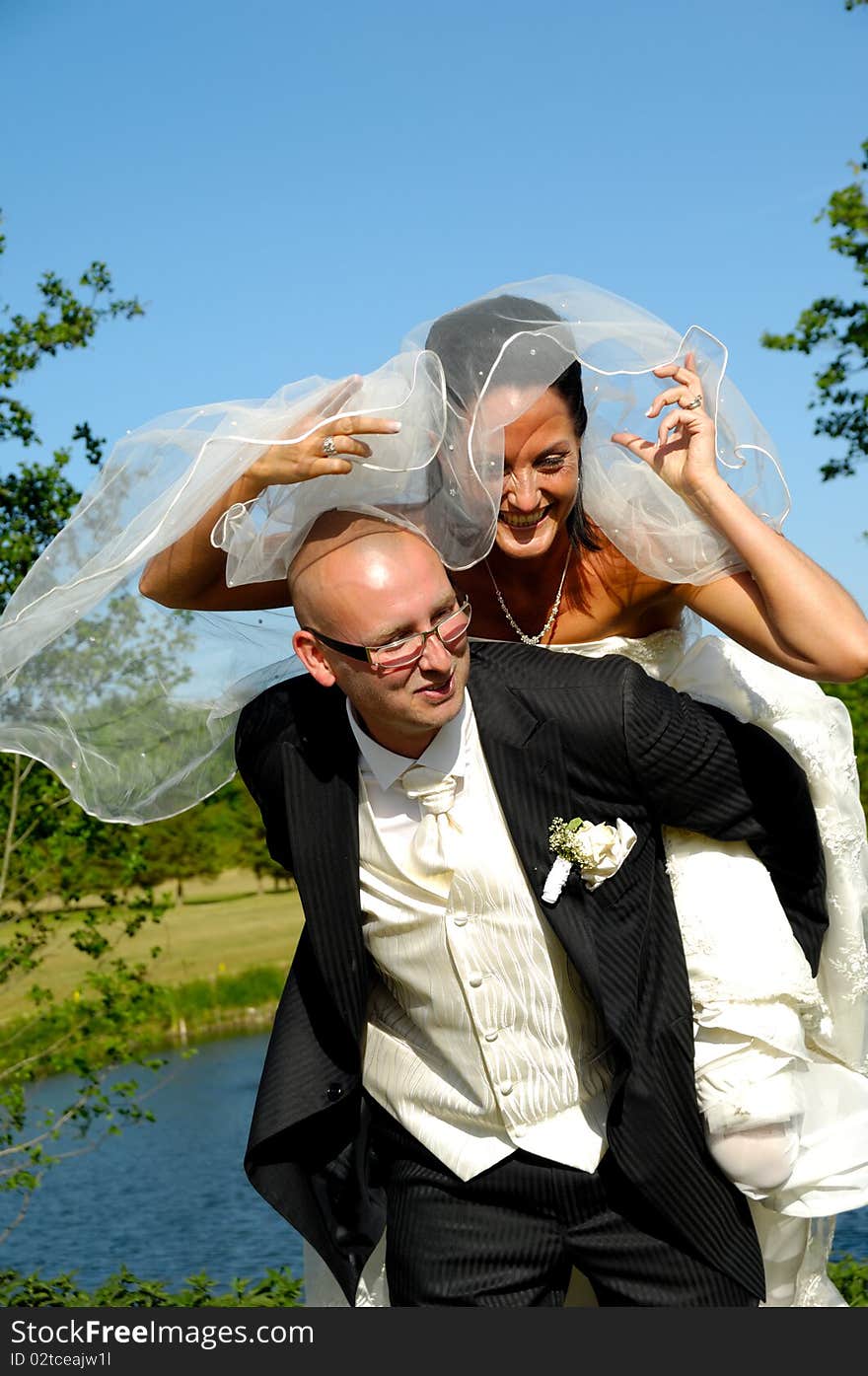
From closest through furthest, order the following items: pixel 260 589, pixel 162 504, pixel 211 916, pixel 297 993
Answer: pixel 162 504
pixel 260 589
pixel 297 993
pixel 211 916

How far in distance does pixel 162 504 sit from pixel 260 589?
304 millimetres

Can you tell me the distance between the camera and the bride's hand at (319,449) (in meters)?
2.73

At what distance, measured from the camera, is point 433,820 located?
9.93 feet

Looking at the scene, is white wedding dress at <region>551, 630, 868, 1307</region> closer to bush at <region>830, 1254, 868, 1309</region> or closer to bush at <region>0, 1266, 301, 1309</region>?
bush at <region>830, 1254, 868, 1309</region>

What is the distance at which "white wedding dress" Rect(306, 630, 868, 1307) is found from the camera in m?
2.98

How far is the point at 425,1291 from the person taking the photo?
10.3ft

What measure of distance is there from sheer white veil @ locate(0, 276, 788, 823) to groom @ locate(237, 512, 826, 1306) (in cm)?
12

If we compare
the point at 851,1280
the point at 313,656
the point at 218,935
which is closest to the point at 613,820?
the point at 313,656

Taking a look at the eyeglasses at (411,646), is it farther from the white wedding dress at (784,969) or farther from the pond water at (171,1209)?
the pond water at (171,1209)

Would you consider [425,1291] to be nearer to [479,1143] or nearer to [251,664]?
[479,1143]

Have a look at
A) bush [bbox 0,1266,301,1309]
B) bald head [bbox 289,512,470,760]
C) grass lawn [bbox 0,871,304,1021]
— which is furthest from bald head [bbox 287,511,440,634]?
grass lawn [bbox 0,871,304,1021]

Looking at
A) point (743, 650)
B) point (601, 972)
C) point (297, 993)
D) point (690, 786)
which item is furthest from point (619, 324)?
point (297, 993)

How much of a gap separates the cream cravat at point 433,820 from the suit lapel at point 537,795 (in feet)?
0.36

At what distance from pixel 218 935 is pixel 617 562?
65.1 ft
